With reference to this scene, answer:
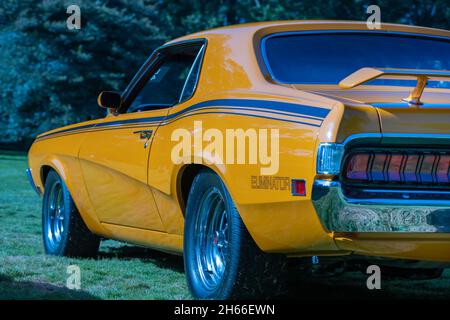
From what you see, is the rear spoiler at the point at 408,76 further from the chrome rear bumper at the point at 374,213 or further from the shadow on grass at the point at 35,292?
the shadow on grass at the point at 35,292

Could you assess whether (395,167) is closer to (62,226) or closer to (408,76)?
(408,76)

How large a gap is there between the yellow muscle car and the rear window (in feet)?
0.03

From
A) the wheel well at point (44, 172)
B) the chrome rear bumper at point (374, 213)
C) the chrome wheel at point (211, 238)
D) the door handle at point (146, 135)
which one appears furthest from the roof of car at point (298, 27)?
the wheel well at point (44, 172)

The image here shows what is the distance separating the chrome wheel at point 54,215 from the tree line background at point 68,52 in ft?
104

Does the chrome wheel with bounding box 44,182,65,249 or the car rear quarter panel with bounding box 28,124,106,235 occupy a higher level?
the car rear quarter panel with bounding box 28,124,106,235

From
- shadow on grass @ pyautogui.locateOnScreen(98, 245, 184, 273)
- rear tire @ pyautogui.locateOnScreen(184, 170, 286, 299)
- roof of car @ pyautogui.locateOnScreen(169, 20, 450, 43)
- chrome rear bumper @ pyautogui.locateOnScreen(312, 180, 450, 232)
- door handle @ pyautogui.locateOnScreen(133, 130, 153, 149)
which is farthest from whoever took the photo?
shadow on grass @ pyautogui.locateOnScreen(98, 245, 184, 273)

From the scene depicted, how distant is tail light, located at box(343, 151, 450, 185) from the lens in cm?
416

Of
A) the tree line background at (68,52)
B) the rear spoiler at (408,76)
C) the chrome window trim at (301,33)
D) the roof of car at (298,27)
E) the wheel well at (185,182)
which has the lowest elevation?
the tree line background at (68,52)

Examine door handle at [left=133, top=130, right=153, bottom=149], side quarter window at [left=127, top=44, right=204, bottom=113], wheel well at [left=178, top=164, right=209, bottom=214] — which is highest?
side quarter window at [left=127, top=44, right=204, bottom=113]

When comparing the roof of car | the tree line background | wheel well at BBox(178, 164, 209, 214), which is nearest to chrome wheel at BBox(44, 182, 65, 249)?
wheel well at BBox(178, 164, 209, 214)

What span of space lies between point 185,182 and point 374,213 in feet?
4.98

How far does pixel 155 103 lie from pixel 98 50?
1397 inches

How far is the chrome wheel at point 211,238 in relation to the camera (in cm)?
500

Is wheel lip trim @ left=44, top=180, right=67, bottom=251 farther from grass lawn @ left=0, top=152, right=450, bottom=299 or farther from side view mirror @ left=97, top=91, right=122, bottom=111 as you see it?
side view mirror @ left=97, top=91, right=122, bottom=111
